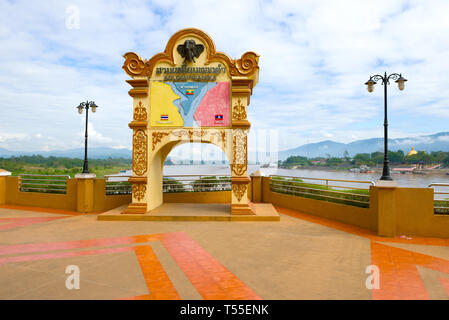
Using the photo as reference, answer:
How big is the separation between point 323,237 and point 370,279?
2.66m

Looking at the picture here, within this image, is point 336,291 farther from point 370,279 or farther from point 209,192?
point 209,192

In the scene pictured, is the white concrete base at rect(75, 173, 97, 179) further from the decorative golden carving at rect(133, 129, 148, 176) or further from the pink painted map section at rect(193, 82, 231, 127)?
the pink painted map section at rect(193, 82, 231, 127)

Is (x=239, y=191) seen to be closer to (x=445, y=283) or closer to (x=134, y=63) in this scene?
(x=134, y=63)

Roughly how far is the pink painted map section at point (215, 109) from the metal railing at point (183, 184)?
131 inches

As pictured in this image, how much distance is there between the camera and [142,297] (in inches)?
149

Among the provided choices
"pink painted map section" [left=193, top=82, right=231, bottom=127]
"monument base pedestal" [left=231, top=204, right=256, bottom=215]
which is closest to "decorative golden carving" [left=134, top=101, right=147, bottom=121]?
"pink painted map section" [left=193, top=82, right=231, bottom=127]

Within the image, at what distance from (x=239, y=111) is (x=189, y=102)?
70.0 inches

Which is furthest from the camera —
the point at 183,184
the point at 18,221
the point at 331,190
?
the point at 183,184

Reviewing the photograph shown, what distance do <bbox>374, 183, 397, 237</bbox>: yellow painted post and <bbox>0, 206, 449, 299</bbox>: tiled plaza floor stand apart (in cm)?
→ 29

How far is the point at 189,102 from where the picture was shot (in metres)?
9.48

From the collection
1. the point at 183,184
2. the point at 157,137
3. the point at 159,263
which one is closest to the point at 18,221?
the point at 157,137

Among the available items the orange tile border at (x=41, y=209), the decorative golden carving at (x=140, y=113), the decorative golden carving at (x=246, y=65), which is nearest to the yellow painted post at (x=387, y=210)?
the decorative golden carving at (x=246, y=65)

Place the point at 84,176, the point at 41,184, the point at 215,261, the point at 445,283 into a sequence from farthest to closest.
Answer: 1. the point at 41,184
2. the point at 84,176
3. the point at 215,261
4. the point at 445,283

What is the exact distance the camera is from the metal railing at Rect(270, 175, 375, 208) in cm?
855
